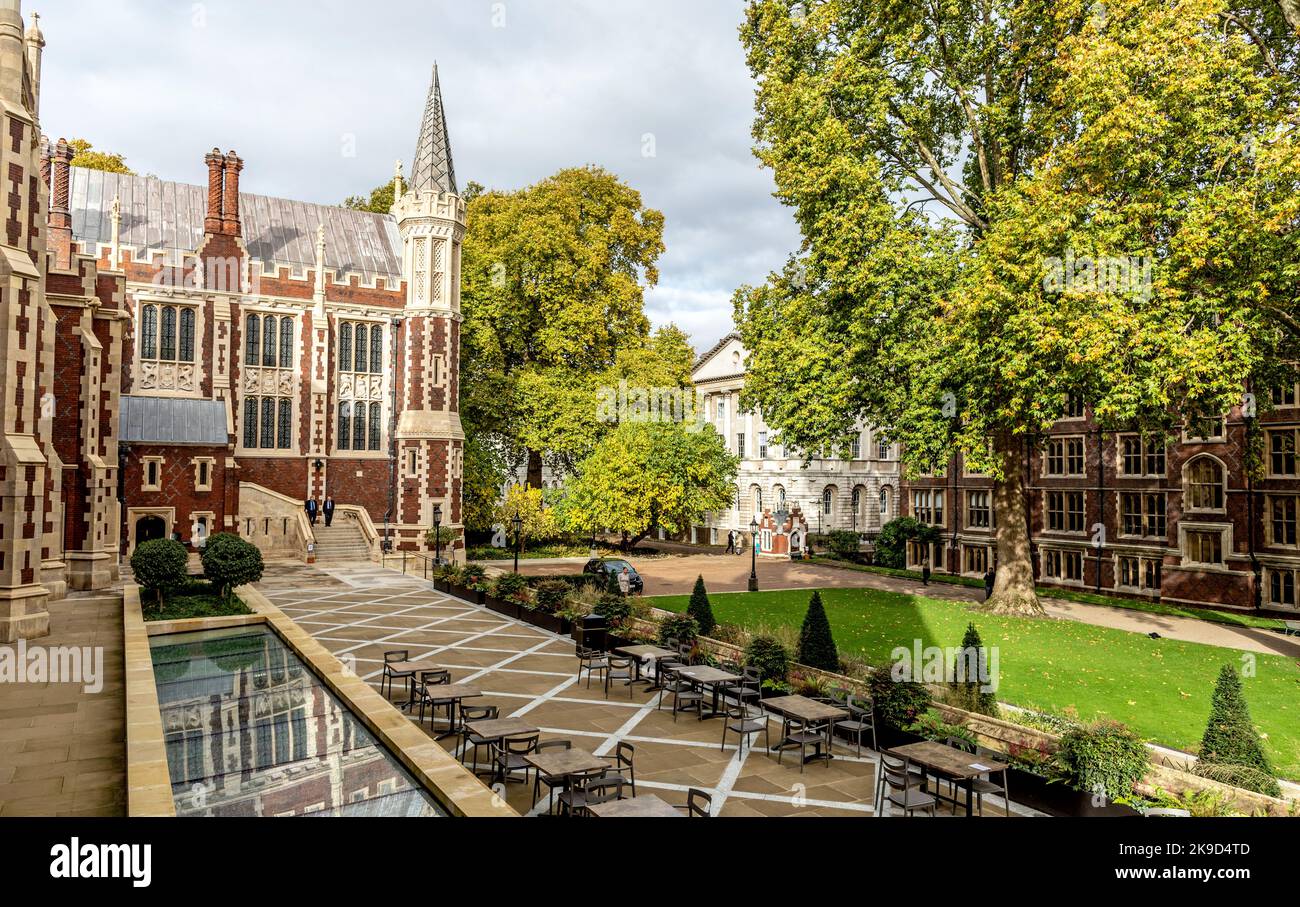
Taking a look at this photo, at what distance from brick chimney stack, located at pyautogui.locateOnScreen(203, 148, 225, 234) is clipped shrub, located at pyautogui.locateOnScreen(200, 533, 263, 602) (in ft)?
74.8

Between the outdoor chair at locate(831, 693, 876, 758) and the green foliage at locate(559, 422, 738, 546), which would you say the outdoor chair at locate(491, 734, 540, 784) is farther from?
the green foliage at locate(559, 422, 738, 546)

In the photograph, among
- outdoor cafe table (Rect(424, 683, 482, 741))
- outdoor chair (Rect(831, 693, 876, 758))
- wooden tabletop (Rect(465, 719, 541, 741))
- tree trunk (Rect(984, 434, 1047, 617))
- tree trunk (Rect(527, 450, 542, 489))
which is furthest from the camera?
tree trunk (Rect(527, 450, 542, 489))

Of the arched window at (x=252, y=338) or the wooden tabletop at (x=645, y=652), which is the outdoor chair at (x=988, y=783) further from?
the arched window at (x=252, y=338)

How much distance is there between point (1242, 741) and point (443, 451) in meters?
34.3

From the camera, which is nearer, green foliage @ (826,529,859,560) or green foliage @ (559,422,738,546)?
green foliage @ (559,422,738,546)

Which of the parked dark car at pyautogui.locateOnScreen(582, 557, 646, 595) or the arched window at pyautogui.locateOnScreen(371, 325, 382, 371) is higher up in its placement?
the arched window at pyautogui.locateOnScreen(371, 325, 382, 371)

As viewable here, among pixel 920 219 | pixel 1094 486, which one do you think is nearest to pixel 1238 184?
pixel 920 219

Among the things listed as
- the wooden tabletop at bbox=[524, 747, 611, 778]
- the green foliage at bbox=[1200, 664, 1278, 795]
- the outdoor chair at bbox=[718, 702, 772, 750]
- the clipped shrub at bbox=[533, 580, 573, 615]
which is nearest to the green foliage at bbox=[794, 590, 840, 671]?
the outdoor chair at bbox=[718, 702, 772, 750]

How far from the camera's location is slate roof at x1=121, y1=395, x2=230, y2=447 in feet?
113

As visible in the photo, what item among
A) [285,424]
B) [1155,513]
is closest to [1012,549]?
[1155,513]

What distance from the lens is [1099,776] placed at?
9.11 m

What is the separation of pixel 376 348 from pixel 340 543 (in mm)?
10936

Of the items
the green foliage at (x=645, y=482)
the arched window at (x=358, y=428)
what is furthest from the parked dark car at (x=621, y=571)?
the arched window at (x=358, y=428)
